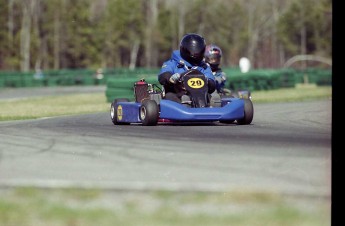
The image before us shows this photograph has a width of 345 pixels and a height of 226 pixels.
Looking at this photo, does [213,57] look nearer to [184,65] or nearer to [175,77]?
[184,65]

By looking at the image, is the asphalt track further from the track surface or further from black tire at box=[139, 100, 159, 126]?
black tire at box=[139, 100, 159, 126]

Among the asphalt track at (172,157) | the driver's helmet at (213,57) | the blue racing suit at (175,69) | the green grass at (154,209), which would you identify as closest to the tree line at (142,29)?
the driver's helmet at (213,57)

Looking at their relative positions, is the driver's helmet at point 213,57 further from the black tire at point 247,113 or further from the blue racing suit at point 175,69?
the black tire at point 247,113

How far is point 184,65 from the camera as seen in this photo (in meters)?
13.3

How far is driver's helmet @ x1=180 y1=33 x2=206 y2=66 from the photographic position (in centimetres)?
1323

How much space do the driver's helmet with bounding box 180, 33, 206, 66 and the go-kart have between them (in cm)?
39

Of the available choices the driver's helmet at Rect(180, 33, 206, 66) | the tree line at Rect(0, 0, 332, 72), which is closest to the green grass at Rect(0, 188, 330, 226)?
the driver's helmet at Rect(180, 33, 206, 66)

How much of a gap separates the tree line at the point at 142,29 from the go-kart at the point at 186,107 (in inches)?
2635

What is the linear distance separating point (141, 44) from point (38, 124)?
312 ft

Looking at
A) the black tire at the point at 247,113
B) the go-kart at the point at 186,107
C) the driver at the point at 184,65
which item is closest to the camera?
the go-kart at the point at 186,107

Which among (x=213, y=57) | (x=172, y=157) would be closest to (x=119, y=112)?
(x=213, y=57)

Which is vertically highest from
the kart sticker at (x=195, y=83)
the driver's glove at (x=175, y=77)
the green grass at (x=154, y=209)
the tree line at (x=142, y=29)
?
the tree line at (x=142, y=29)

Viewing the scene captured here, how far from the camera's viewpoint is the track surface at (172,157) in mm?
6605

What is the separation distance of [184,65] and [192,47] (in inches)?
11.7
